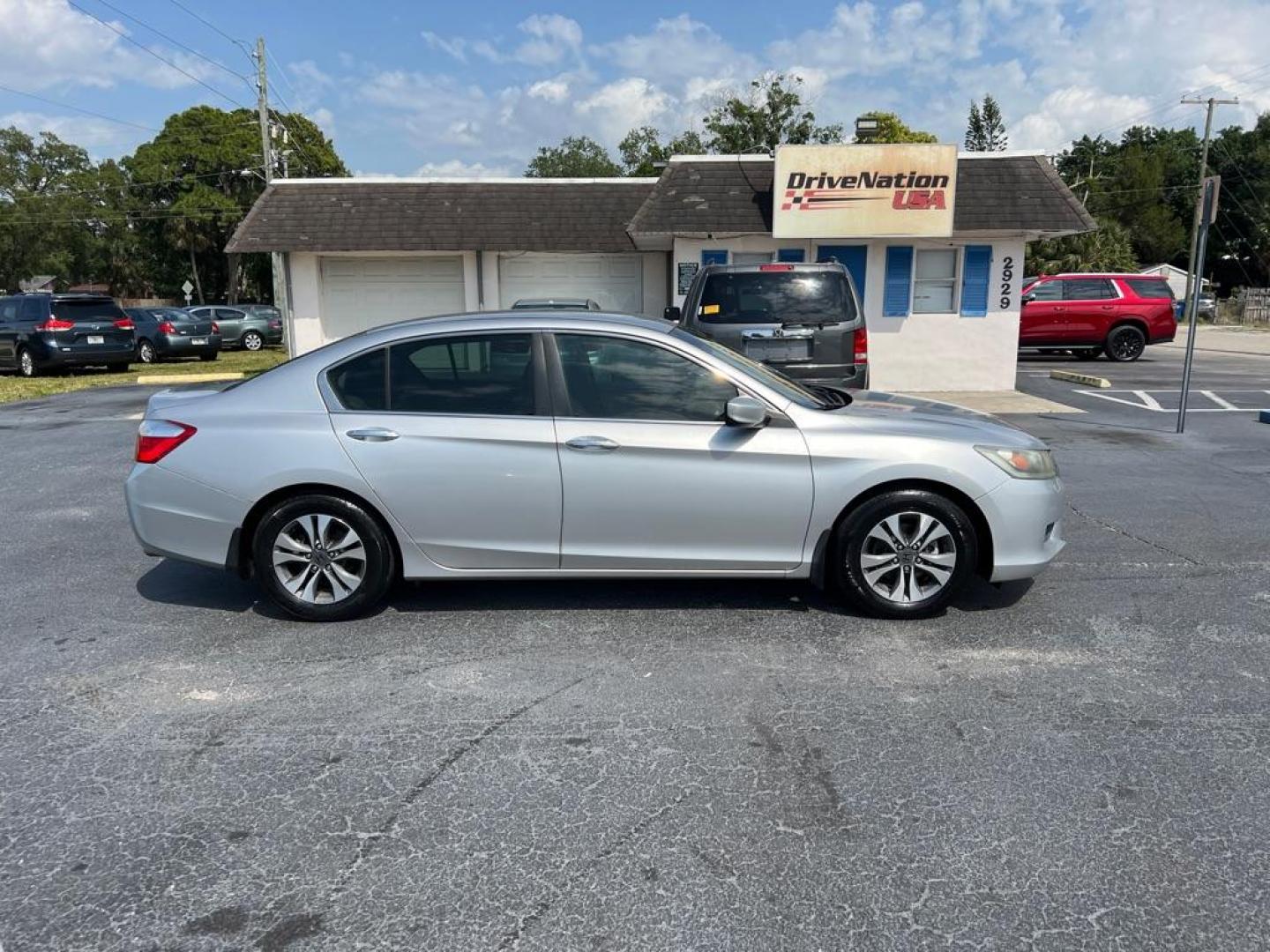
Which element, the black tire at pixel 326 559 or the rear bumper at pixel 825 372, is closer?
the black tire at pixel 326 559

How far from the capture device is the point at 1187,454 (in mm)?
9727

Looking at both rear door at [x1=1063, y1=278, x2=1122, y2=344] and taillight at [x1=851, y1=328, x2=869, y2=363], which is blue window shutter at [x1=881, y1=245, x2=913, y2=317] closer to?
rear door at [x1=1063, y1=278, x2=1122, y2=344]

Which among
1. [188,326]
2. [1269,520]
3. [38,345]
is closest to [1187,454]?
[1269,520]

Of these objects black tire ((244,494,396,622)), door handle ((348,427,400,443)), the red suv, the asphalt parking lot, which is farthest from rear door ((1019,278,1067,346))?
black tire ((244,494,396,622))

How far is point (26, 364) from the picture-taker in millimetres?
19547

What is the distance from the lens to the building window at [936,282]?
1636cm

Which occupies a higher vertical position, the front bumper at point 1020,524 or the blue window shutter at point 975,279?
the blue window shutter at point 975,279

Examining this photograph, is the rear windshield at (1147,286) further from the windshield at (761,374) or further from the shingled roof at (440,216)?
the windshield at (761,374)

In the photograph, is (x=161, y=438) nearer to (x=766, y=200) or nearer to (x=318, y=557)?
(x=318, y=557)

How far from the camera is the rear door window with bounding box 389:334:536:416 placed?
4.81m

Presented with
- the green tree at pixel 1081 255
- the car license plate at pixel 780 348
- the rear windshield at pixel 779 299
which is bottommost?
the car license plate at pixel 780 348

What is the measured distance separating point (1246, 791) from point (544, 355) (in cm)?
349

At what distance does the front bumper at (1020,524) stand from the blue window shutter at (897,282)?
475 inches

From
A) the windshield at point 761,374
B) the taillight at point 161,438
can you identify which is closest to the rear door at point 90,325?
the taillight at point 161,438
